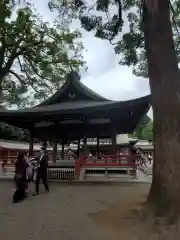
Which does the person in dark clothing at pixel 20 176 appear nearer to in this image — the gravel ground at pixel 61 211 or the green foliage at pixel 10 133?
the gravel ground at pixel 61 211

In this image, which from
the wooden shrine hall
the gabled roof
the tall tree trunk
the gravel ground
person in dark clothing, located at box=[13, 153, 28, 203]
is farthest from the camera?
the gabled roof

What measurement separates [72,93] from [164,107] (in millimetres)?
12591

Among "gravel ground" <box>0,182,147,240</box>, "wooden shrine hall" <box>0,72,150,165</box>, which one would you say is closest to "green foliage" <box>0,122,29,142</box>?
"wooden shrine hall" <box>0,72,150,165</box>

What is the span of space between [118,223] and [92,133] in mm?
11332

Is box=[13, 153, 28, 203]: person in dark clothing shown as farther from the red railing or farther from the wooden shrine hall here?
the wooden shrine hall

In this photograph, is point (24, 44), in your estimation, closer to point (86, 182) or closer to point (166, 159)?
point (86, 182)

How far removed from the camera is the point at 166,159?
27.1 ft

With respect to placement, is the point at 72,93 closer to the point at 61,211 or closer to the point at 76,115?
the point at 76,115

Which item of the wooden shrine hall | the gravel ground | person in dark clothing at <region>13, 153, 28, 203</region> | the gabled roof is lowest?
the gravel ground

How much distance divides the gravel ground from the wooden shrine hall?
3847mm

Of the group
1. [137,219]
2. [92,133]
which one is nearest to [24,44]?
[92,133]

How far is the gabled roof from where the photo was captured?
20.2 metres

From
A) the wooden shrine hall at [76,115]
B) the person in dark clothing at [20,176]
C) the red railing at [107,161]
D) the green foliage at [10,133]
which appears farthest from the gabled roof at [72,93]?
the green foliage at [10,133]

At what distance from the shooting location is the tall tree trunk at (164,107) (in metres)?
8.10
